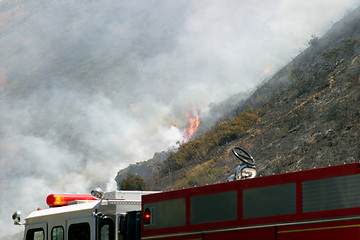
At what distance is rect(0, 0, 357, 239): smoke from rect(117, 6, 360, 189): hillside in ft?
49.7

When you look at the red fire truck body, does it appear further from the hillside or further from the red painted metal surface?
the hillside

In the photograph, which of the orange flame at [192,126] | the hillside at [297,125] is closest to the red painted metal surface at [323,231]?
the hillside at [297,125]

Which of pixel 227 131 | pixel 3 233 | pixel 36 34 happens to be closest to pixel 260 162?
pixel 227 131

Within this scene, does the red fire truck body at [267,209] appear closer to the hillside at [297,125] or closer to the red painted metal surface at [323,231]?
the red painted metal surface at [323,231]

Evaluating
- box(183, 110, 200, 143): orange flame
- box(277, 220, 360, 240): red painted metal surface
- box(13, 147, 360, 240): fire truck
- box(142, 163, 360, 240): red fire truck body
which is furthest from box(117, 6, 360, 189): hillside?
box(277, 220, 360, 240): red painted metal surface

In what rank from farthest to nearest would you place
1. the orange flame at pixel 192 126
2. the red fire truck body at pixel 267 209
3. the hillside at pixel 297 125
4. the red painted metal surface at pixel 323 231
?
the orange flame at pixel 192 126, the hillside at pixel 297 125, the red fire truck body at pixel 267 209, the red painted metal surface at pixel 323 231

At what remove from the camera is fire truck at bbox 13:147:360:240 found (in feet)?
27.7

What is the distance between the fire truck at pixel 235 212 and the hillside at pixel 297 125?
21.0 m

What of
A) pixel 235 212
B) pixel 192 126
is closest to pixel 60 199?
pixel 235 212

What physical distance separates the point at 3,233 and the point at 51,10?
71.9 metres

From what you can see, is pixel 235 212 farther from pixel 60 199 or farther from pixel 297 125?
pixel 297 125

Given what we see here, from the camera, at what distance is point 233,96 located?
249ft

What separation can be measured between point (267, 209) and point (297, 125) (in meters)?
33.2

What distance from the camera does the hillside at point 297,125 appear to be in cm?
3534
